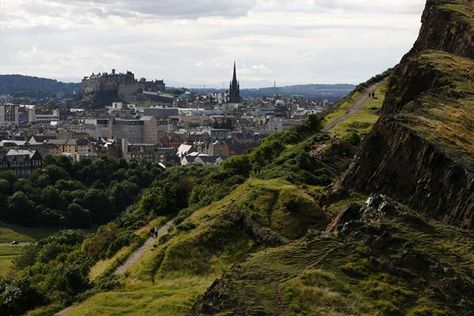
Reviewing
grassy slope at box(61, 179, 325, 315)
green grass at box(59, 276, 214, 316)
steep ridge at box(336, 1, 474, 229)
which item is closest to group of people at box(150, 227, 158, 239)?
grassy slope at box(61, 179, 325, 315)

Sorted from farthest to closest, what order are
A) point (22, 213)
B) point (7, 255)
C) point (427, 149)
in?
point (22, 213) < point (7, 255) < point (427, 149)

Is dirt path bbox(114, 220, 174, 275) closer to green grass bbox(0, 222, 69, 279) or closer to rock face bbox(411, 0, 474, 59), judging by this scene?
rock face bbox(411, 0, 474, 59)

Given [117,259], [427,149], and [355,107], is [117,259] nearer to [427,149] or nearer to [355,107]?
[427,149]

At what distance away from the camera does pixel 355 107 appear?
267ft

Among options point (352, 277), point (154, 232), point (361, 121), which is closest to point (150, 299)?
point (352, 277)

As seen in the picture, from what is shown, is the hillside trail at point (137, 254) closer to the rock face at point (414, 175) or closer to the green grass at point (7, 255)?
the rock face at point (414, 175)

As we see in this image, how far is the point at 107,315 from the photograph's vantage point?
105 ft

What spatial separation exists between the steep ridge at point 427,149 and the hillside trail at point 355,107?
22850mm

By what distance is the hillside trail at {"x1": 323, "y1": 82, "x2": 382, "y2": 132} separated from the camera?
231ft

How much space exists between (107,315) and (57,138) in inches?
6661

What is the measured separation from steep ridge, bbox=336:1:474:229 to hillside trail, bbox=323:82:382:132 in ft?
75.0

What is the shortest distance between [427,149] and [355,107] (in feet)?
157

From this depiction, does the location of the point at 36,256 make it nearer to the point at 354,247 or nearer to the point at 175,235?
the point at 175,235

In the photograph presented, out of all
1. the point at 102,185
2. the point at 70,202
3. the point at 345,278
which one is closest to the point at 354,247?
the point at 345,278
